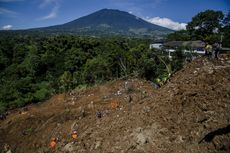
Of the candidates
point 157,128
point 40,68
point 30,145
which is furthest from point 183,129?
point 40,68

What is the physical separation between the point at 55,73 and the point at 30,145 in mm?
32390

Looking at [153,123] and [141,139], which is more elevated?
[153,123]

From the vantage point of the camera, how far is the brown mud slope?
392 centimetres

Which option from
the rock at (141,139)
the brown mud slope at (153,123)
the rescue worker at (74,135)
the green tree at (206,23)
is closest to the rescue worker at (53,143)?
the brown mud slope at (153,123)

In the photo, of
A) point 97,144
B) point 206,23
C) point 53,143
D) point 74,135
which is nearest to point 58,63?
point 206,23

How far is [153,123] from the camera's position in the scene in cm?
440

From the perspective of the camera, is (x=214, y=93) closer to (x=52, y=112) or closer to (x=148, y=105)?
(x=148, y=105)

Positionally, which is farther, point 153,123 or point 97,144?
point 97,144

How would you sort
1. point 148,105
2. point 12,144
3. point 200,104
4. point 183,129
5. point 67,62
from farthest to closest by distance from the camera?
point 67,62
point 12,144
point 148,105
point 200,104
point 183,129

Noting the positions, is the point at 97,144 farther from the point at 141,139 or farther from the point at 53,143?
the point at 53,143

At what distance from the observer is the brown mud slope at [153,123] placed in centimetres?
392

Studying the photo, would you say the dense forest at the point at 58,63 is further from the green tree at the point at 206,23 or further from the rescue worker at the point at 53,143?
the rescue worker at the point at 53,143

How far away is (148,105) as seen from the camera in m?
5.00

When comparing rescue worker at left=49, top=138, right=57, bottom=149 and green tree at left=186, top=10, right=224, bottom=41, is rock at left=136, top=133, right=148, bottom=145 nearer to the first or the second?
rescue worker at left=49, top=138, right=57, bottom=149
